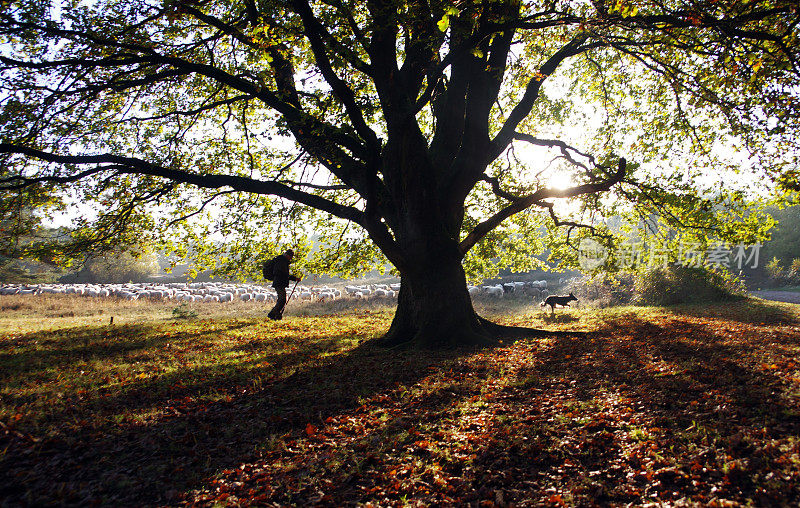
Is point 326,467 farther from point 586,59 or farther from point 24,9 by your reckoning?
point 586,59

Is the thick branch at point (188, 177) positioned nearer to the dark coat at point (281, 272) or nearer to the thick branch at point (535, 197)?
the thick branch at point (535, 197)

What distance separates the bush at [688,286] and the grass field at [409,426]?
45.0 feet

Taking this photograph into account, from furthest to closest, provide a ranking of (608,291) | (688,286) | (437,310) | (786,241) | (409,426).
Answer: (786,241)
(608,291)
(688,286)
(437,310)
(409,426)

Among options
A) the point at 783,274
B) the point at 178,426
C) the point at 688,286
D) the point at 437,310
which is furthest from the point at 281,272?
the point at 783,274

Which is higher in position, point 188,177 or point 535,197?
point 188,177

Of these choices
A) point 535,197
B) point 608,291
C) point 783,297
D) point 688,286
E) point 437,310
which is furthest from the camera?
point 783,297

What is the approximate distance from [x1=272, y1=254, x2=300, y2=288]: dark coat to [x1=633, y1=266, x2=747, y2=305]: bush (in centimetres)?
1854

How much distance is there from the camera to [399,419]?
506 cm

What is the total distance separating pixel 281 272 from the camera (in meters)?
14.2

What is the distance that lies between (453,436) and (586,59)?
46.8 ft

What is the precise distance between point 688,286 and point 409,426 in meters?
22.7

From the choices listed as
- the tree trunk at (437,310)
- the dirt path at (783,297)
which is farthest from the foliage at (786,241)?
the tree trunk at (437,310)

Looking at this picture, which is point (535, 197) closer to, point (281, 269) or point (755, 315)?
point (281, 269)

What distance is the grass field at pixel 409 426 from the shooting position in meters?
3.41
